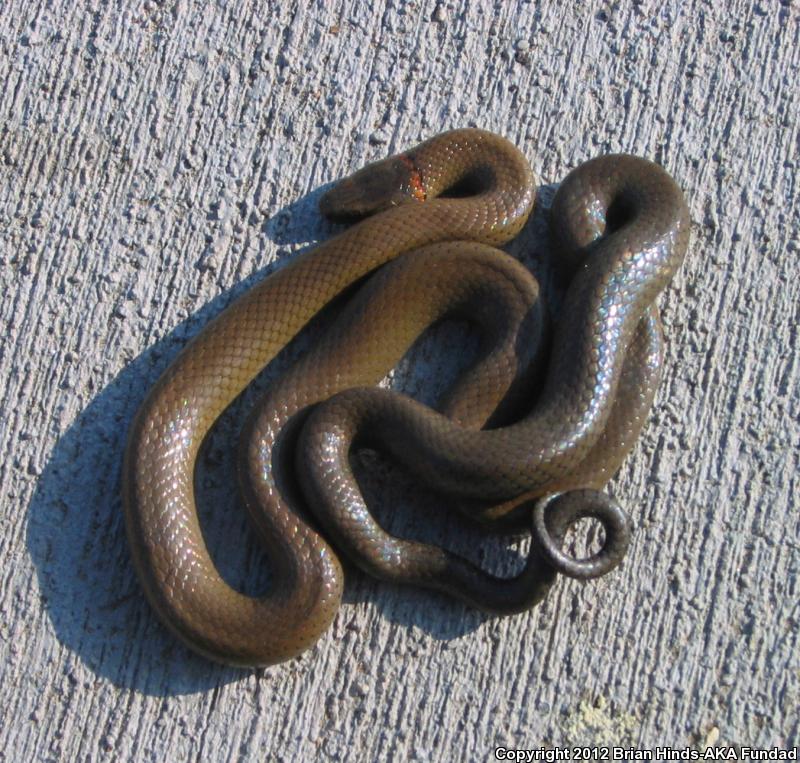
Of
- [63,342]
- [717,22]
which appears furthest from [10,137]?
[717,22]

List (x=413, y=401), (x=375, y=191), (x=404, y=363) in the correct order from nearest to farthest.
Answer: (x=413, y=401)
(x=404, y=363)
(x=375, y=191)

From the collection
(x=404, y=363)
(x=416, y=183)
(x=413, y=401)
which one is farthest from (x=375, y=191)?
(x=413, y=401)

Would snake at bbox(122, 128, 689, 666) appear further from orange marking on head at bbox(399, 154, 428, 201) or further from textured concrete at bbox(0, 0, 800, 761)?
textured concrete at bbox(0, 0, 800, 761)

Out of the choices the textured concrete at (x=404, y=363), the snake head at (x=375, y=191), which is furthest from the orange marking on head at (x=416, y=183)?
the textured concrete at (x=404, y=363)

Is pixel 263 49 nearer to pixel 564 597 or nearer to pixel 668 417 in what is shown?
pixel 668 417

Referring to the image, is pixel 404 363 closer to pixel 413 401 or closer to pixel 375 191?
pixel 413 401

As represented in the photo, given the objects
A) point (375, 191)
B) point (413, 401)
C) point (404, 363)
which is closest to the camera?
point (413, 401)

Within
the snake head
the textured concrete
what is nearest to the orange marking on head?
the snake head
